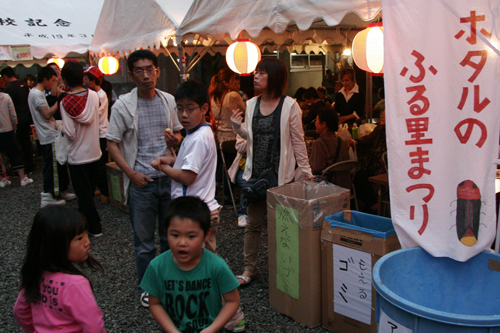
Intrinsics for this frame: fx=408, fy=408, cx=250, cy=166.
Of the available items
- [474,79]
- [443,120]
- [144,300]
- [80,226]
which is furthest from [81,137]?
[474,79]

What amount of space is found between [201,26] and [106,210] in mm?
3081

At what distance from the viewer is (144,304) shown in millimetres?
3311

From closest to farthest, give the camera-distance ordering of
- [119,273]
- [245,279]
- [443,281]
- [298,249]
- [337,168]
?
[443,281]
[298,249]
[245,279]
[119,273]
[337,168]

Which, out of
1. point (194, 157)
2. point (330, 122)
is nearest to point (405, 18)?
point (194, 157)

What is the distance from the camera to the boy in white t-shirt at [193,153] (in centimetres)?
244

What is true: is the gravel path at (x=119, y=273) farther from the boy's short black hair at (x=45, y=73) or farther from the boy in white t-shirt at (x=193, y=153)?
the boy's short black hair at (x=45, y=73)

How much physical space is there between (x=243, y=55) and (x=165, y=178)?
2713 millimetres

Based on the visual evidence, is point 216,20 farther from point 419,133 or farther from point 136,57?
point 419,133

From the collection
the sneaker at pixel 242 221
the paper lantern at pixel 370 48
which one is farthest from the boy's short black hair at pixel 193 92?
the sneaker at pixel 242 221

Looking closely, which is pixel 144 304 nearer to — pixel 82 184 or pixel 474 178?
pixel 82 184

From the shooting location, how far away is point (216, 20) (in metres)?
4.55

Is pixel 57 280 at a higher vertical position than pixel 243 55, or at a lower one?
lower

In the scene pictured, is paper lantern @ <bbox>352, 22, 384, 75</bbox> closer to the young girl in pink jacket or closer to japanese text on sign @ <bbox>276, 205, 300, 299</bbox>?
japanese text on sign @ <bbox>276, 205, 300, 299</bbox>

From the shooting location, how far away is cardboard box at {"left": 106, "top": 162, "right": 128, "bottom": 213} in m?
5.91
